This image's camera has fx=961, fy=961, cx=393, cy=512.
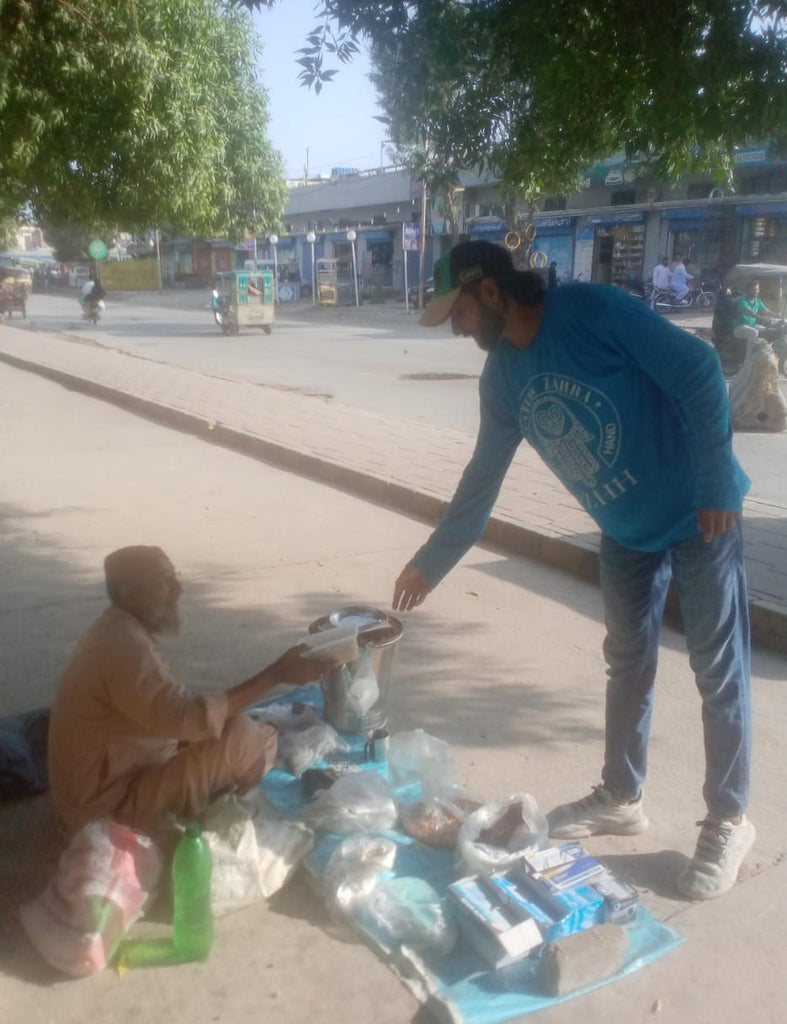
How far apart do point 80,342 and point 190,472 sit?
15.2 metres

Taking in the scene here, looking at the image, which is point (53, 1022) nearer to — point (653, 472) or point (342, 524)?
point (653, 472)

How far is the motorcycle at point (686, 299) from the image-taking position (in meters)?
26.3

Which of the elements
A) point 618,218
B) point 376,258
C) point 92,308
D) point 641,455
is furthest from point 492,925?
point 376,258

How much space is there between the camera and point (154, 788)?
2.75 m

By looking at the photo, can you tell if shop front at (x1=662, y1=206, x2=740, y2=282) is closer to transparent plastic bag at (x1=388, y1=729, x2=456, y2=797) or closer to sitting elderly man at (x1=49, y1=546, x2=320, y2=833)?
transparent plastic bag at (x1=388, y1=729, x2=456, y2=797)

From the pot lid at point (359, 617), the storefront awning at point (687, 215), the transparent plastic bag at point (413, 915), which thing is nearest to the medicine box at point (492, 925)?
the transparent plastic bag at point (413, 915)

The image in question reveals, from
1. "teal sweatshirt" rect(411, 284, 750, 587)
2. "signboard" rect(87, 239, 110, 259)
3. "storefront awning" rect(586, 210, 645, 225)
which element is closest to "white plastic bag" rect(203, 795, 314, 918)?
"teal sweatshirt" rect(411, 284, 750, 587)

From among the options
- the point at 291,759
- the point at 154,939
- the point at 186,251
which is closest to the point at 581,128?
the point at 291,759

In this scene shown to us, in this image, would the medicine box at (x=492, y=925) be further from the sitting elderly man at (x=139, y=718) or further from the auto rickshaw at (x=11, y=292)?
the auto rickshaw at (x=11, y=292)

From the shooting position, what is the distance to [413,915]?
8.47ft

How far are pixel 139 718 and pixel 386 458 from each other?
618 cm

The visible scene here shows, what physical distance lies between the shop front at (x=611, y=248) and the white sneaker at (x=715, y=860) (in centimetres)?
2899

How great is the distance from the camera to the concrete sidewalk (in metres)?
5.88

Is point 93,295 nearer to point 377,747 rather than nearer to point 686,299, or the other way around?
point 686,299
